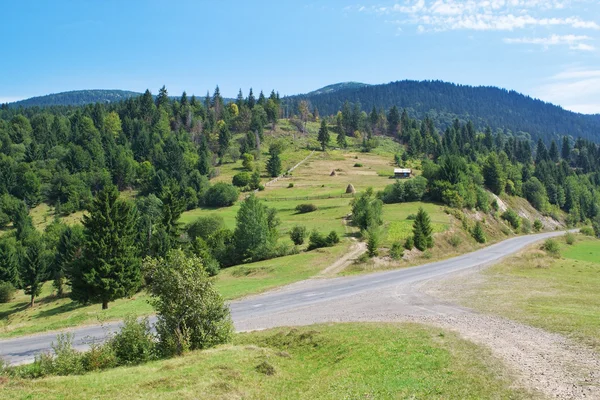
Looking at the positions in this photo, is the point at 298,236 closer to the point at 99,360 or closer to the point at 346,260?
the point at 346,260

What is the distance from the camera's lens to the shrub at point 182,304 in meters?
22.3

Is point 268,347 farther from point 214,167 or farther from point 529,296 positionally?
point 214,167

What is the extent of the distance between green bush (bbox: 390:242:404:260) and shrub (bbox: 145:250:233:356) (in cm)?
3620

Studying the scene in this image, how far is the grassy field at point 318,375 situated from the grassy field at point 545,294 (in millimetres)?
6725

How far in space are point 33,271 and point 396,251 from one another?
60.1m

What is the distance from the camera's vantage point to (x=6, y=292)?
71.2 metres

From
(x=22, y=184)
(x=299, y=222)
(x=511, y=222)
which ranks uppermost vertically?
(x=22, y=184)

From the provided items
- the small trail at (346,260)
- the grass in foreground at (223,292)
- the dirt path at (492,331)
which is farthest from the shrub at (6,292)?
the dirt path at (492,331)

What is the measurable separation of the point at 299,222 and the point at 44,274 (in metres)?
47.7

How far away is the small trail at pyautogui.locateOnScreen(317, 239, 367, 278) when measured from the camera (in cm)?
4969

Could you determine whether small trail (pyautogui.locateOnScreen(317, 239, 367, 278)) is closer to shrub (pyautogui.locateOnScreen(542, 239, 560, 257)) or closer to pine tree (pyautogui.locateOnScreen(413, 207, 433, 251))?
pine tree (pyautogui.locateOnScreen(413, 207, 433, 251))

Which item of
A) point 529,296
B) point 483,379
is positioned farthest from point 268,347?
point 529,296

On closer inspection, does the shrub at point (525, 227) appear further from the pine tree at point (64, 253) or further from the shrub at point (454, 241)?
the pine tree at point (64, 253)

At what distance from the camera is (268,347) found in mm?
24703
